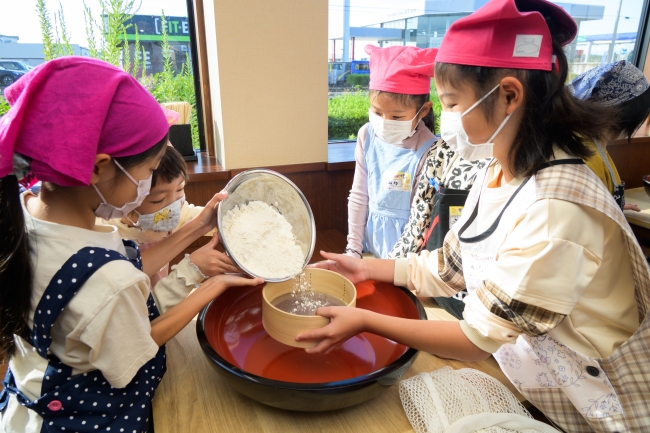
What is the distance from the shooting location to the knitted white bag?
2.54 ft

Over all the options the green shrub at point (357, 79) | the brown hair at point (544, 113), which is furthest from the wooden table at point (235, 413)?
the green shrub at point (357, 79)

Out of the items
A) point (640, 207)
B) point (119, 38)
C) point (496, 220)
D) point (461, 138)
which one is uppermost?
point (119, 38)

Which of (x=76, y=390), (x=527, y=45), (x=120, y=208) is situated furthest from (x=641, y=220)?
(x=76, y=390)

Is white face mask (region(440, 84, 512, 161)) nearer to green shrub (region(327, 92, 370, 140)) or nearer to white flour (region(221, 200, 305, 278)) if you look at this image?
white flour (region(221, 200, 305, 278))

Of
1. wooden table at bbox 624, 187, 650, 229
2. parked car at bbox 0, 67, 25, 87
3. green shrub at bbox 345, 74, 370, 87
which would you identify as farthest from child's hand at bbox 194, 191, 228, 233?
wooden table at bbox 624, 187, 650, 229

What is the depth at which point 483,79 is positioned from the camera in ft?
2.78

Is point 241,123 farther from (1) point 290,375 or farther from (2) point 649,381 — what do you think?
(2) point 649,381

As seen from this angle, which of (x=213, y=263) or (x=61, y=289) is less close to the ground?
(x=61, y=289)

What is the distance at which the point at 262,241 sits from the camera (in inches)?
42.6

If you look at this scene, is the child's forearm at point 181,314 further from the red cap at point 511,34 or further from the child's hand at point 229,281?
the red cap at point 511,34

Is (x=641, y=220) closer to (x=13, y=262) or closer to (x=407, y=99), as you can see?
(x=407, y=99)

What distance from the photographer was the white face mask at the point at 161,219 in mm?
1271

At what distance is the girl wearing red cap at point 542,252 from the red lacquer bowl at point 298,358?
0.30 ft

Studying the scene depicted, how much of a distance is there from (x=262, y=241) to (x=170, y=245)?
1.04 ft
